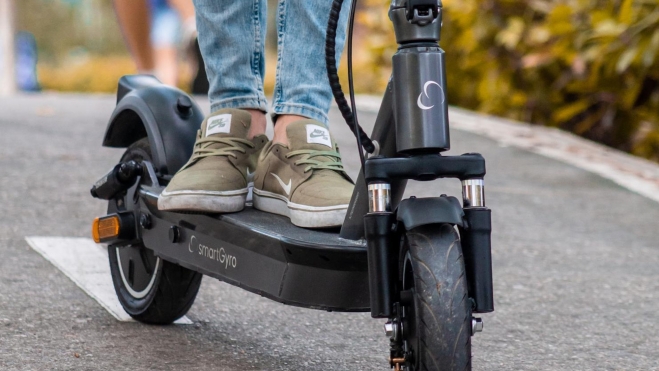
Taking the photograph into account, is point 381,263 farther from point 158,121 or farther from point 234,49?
point 158,121

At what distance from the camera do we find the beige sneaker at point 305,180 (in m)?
2.06

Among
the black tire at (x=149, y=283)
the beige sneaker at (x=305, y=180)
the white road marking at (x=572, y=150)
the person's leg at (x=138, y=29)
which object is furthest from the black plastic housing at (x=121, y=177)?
the person's leg at (x=138, y=29)

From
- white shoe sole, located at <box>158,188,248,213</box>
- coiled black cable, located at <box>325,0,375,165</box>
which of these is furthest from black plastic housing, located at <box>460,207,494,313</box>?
white shoe sole, located at <box>158,188,248,213</box>

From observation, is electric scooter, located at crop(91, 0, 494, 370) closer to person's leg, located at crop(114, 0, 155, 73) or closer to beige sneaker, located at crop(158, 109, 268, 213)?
beige sneaker, located at crop(158, 109, 268, 213)

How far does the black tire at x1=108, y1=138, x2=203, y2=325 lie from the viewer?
2596 mm

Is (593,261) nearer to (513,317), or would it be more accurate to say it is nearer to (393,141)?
(513,317)

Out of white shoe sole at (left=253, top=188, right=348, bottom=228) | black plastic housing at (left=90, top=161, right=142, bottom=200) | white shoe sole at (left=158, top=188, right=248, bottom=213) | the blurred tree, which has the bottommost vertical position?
white shoe sole at (left=253, top=188, right=348, bottom=228)

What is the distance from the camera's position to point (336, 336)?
2637 millimetres

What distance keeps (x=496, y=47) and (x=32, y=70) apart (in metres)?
13.4

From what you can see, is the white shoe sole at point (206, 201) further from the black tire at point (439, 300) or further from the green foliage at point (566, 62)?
the green foliage at point (566, 62)

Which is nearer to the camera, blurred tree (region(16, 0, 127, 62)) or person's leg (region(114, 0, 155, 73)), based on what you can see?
person's leg (region(114, 0, 155, 73))

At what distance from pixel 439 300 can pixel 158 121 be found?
120 centimetres

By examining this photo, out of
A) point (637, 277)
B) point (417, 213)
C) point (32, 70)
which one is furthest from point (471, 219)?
point (32, 70)

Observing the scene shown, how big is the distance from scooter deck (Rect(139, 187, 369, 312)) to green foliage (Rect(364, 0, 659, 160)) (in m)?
3.93
